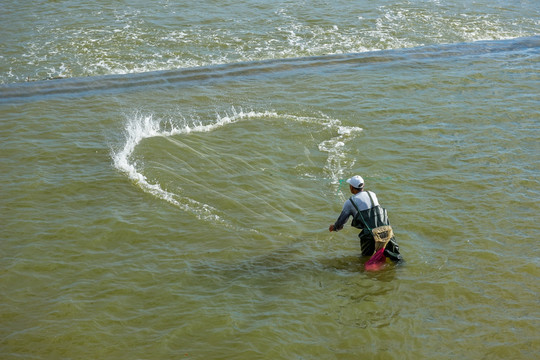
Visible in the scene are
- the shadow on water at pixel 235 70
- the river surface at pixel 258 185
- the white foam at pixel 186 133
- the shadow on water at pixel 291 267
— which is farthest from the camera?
the shadow on water at pixel 235 70

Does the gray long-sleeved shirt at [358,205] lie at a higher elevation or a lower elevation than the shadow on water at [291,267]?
higher

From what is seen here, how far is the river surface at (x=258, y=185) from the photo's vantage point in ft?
25.1

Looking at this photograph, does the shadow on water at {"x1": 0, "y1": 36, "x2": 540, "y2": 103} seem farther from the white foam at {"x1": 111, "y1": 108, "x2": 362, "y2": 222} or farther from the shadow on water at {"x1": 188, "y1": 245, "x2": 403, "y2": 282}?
the shadow on water at {"x1": 188, "y1": 245, "x2": 403, "y2": 282}

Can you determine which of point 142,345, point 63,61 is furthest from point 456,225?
point 63,61

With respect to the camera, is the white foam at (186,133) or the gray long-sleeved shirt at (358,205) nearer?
the gray long-sleeved shirt at (358,205)

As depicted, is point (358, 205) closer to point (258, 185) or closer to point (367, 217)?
point (367, 217)

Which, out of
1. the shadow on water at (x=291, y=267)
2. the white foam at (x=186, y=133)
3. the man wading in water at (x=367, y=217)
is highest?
the man wading in water at (x=367, y=217)

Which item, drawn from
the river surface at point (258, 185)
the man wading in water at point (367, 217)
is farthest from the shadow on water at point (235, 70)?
the man wading in water at point (367, 217)

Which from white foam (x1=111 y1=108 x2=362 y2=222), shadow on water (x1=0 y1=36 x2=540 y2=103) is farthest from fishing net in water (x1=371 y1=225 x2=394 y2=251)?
shadow on water (x1=0 y1=36 x2=540 y2=103)

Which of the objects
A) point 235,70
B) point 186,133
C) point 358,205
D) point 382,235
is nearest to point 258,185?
point 186,133

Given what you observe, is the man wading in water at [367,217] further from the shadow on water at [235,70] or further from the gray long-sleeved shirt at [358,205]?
the shadow on water at [235,70]

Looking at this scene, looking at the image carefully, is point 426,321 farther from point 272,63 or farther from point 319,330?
point 272,63

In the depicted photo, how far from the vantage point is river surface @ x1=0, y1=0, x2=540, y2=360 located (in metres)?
7.64

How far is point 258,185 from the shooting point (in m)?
11.1
